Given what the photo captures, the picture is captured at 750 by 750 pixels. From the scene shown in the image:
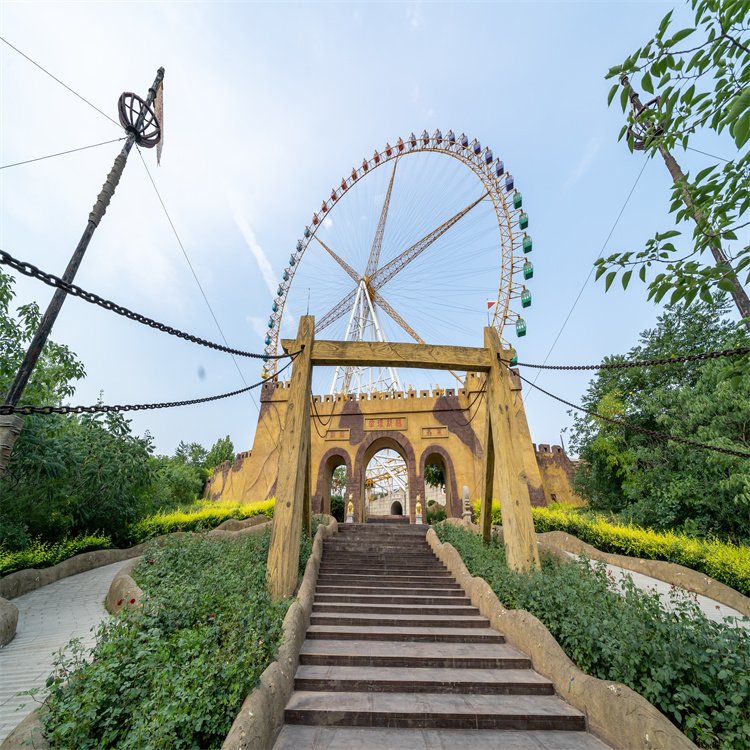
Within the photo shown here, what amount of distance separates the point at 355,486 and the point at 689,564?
36.9ft

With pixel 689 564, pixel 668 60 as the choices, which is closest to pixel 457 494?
pixel 689 564

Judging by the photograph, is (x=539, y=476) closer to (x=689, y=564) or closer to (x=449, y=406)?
(x=449, y=406)

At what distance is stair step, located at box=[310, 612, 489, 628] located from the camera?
5.27 metres

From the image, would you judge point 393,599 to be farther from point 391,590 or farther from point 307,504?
point 307,504

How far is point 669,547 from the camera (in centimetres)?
796

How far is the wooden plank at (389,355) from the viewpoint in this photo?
6.79 metres

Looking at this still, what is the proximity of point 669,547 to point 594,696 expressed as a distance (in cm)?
648

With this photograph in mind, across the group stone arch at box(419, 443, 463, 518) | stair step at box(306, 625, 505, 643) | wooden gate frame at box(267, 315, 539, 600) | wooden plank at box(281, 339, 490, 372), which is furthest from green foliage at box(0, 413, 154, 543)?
stone arch at box(419, 443, 463, 518)

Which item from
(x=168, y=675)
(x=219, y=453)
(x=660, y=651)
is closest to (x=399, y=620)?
(x=660, y=651)

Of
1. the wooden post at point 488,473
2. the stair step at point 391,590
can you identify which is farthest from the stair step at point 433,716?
the wooden post at point 488,473

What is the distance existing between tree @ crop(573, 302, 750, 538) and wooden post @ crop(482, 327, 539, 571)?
4382 mm

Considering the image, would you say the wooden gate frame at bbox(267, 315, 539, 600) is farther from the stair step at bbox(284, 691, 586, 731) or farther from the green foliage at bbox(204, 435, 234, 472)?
the green foliage at bbox(204, 435, 234, 472)

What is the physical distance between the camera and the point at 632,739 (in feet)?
8.79

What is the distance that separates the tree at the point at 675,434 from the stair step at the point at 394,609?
19.0 ft
